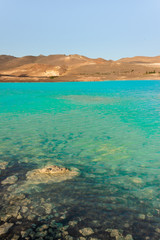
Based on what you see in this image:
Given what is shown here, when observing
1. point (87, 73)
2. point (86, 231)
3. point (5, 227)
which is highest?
point (87, 73)

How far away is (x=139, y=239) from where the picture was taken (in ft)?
13.2

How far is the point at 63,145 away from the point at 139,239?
5.96 m

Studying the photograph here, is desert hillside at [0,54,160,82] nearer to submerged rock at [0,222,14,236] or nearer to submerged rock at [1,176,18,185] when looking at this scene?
submerged rock at [1,176,18,185]

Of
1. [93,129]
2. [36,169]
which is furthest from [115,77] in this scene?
[36,169]

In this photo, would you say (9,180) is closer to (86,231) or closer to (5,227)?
(5,227)

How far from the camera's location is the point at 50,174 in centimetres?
652

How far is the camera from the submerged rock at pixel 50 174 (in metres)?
6.20

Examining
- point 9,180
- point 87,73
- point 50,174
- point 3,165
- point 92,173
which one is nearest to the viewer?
point 9,180

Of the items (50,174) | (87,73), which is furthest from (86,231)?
(87,73)

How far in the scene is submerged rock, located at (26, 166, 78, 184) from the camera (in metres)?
6.20

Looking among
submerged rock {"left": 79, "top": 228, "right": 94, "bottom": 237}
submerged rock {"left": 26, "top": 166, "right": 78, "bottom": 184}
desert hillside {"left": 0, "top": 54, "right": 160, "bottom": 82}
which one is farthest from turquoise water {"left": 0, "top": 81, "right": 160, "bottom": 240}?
desert hillside {"left": 0, "top": 54, "right": 160, "bottom": 82}

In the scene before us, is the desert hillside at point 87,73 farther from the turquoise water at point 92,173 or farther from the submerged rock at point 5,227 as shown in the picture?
the submerged rock at point 5,227

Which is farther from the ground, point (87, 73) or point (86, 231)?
point (87, 73)

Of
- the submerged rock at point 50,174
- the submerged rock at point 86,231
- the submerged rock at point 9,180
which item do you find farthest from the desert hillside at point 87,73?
the submerged rock at point 86,231
